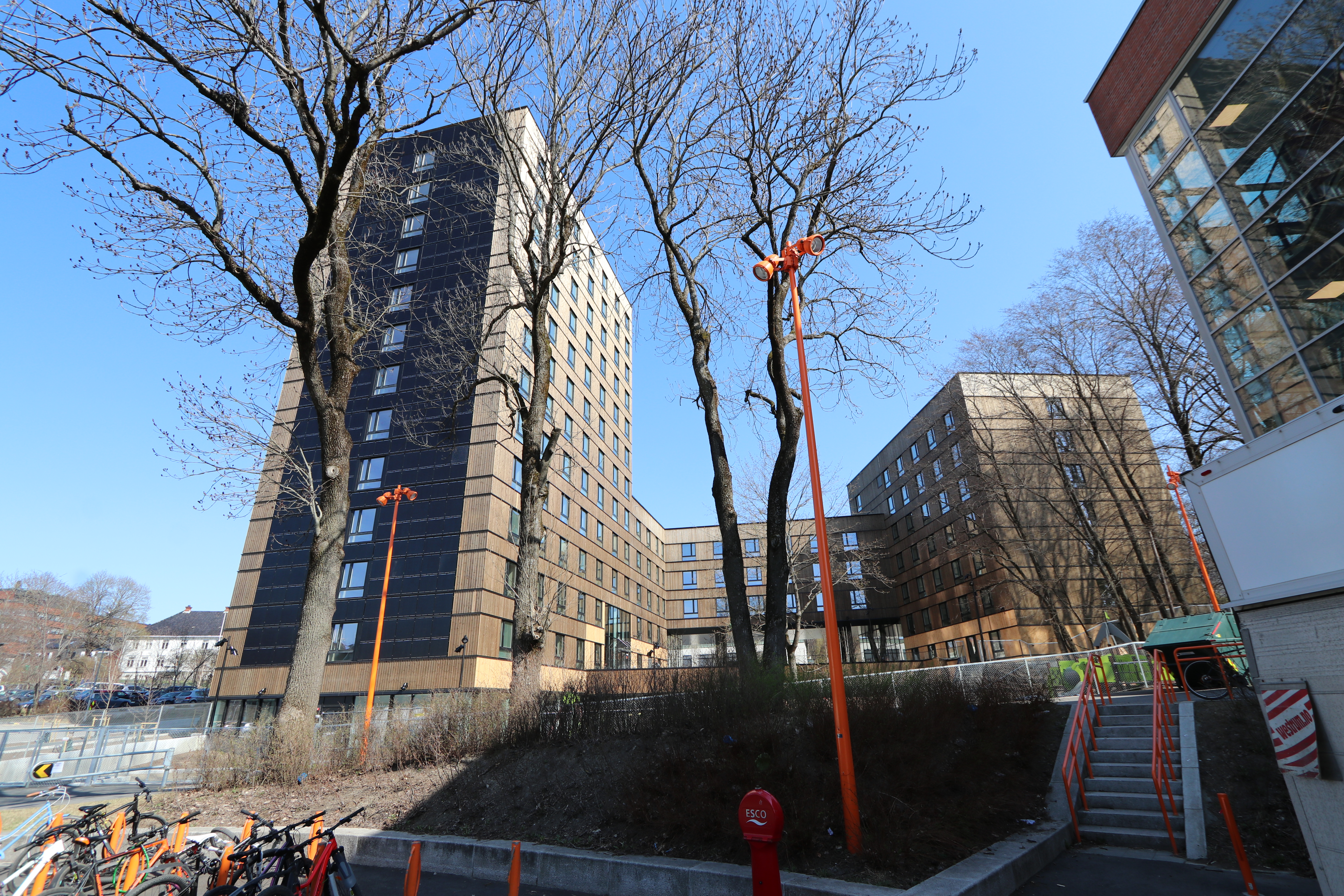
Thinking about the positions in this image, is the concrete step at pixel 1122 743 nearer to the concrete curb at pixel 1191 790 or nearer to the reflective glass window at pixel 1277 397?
the concrete curb at pixel 1191 790

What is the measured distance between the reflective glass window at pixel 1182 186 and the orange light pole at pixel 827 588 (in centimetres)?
552

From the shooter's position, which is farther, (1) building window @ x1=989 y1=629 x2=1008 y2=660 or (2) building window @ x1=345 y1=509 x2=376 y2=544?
(1) building window @ x1=989 y1=629 x2=1008 y2=660

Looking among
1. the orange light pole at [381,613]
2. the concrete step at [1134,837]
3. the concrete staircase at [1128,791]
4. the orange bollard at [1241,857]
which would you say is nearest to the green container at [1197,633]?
the concrete staircase at [1128,791]

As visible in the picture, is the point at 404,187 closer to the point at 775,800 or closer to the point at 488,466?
the point at 775,800

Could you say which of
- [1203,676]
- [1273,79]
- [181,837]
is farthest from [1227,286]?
[181,837]

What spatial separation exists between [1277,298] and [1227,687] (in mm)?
7765

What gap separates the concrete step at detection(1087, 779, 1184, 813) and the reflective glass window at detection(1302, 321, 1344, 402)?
565cm

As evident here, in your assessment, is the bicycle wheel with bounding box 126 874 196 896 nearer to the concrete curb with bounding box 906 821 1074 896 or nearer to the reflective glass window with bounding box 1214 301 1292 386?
the concrete curb with bounding box 906 821 1074 896

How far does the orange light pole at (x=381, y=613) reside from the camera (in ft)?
38.3

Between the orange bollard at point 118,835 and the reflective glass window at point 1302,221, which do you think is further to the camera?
the reflective glass window at point 1302,221

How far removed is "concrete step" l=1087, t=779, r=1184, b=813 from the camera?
8680mm

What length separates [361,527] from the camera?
3403 centimetres

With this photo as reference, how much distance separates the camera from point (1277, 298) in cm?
781

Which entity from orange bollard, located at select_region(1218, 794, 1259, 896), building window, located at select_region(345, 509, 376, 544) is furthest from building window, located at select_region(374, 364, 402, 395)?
orange bollard, located at select_region(1218, 794, 1259, 896)
